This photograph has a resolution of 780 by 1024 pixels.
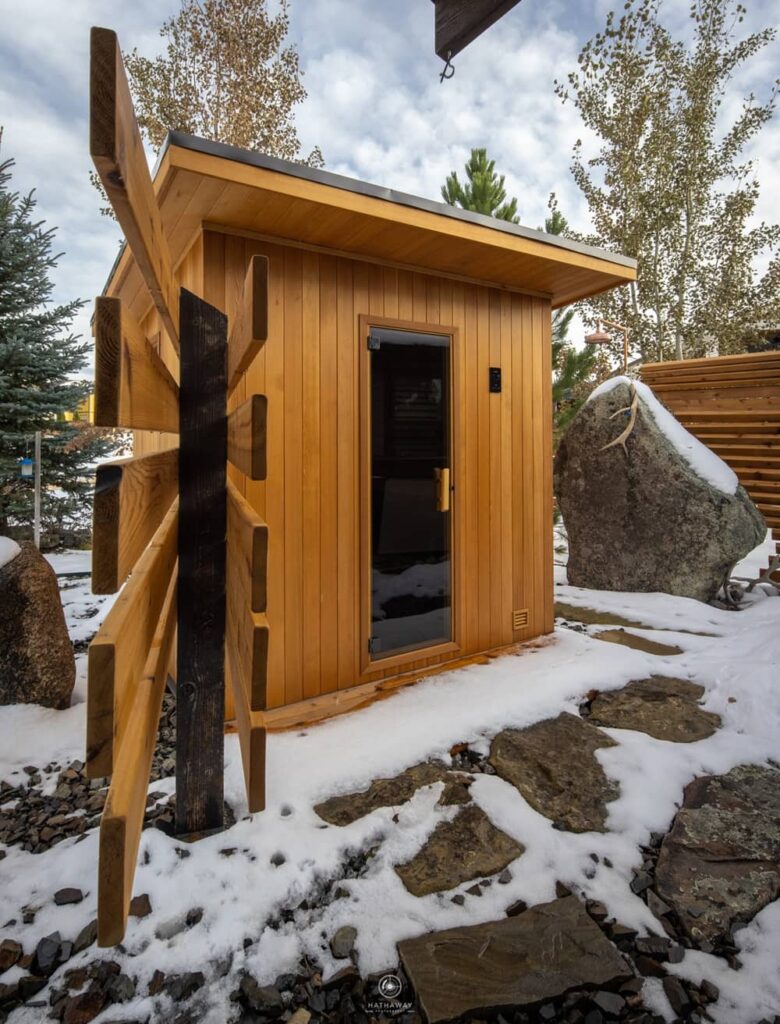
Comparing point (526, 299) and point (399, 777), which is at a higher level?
point (526, 299)

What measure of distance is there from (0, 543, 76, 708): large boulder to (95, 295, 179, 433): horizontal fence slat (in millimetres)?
2516

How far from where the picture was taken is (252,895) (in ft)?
5.45

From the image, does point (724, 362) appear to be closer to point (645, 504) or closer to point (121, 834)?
point (645, 504)

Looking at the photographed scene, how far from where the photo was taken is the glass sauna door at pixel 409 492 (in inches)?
131

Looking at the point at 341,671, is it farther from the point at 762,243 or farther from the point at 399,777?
the point at 762,243

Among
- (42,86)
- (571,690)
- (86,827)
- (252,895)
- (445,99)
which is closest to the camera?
(252,895)

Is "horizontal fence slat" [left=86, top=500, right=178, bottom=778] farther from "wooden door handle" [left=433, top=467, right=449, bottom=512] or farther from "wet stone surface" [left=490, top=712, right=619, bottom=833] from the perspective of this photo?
"wooden door handle" [left=433, top=467, right=449, bottom=512]

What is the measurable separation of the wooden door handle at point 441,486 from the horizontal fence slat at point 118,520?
8.50 ft

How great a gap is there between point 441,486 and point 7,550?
255 centimetres

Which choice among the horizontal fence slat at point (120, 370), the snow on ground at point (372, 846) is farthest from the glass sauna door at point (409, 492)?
the horizontal fence slat at point (120, 370)

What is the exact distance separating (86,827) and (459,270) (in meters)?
3.42

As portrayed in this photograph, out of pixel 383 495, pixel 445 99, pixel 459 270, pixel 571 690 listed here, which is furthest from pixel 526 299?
pixel 445 99

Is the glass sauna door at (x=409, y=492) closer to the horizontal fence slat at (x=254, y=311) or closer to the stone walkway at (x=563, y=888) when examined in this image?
the stone walkway at (x=563, y=888)

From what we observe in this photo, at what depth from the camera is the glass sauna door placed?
3.33m
